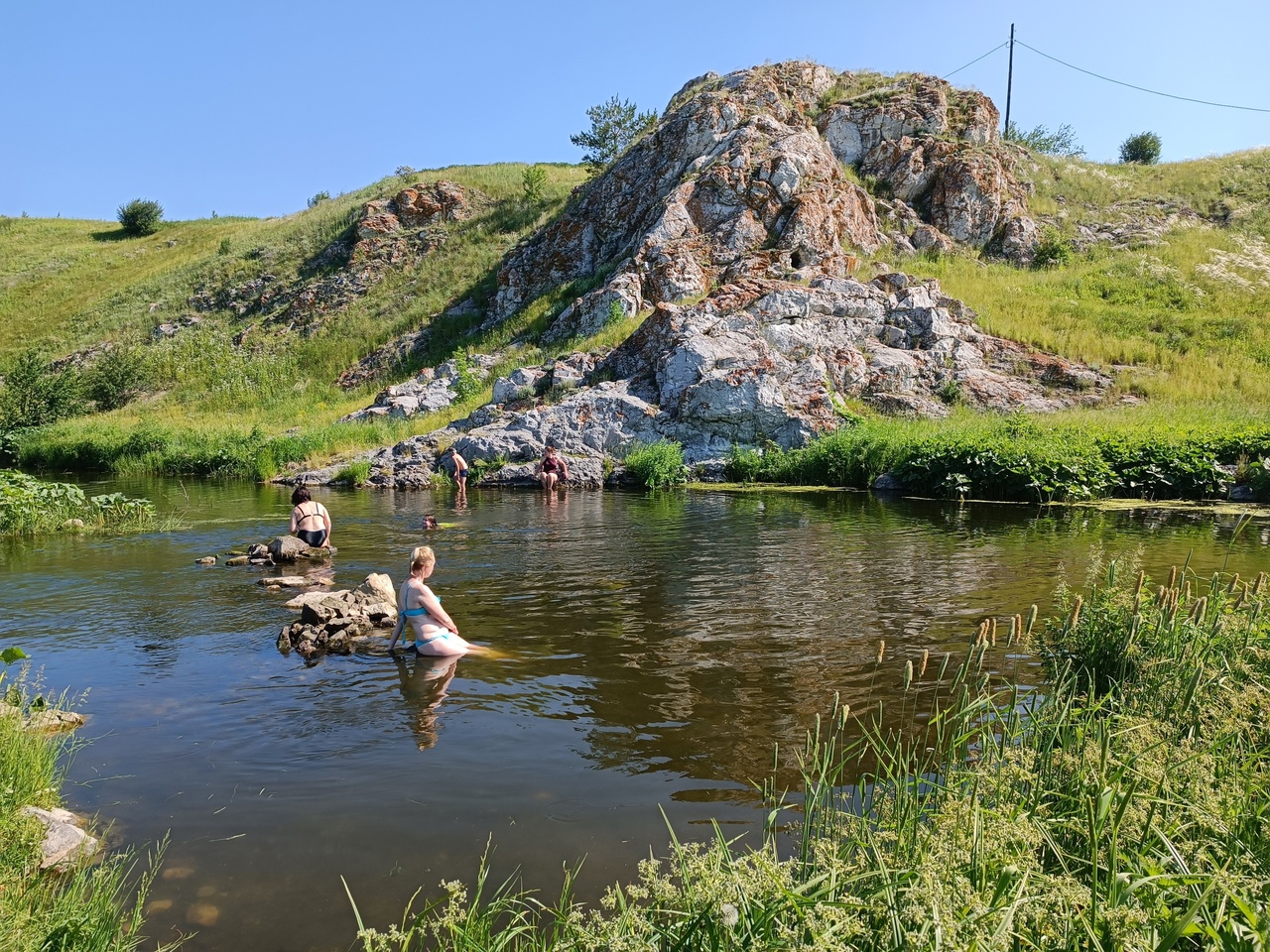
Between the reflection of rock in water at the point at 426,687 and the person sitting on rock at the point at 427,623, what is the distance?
123 millimetres

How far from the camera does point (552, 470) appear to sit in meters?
27.9

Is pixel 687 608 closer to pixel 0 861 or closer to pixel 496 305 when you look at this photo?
pixel 0 861

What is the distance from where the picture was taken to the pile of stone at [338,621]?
9734mm

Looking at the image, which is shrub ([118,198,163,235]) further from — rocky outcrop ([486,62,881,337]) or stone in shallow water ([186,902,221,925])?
stone in shallow water ([186,902,221,925])

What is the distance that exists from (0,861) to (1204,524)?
755 inches

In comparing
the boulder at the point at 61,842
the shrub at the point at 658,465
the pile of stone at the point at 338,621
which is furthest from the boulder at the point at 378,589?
the shrub at the point at 658,465

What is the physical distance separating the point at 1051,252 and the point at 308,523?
3921 centimetres

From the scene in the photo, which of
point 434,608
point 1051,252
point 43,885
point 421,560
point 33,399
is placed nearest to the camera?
point 43,885

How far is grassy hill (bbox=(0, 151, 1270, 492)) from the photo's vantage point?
3222cm

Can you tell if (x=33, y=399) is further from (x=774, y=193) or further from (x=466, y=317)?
(x=774, y=193)

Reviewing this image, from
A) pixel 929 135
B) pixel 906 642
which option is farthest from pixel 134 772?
pixel 929 135

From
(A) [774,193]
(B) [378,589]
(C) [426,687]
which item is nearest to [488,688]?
(C) [426,687]

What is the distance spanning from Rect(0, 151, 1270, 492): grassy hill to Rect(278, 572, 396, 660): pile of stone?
18456 millimetres

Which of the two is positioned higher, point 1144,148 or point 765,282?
point 1144,148
